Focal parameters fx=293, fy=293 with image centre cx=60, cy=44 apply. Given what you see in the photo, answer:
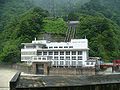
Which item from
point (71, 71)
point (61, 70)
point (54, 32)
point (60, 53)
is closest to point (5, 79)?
point (61, 70)

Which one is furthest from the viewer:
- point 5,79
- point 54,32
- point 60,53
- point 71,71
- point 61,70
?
point 54,32

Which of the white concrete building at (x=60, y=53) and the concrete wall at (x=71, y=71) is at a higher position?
the white concrete building at (x=60, y=53)

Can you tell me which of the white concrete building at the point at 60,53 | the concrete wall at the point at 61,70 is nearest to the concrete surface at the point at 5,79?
the concrete wall at the point at 61,70

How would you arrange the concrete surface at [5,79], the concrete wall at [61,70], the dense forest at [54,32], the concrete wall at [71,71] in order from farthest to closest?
1. the dense forest at [54,32]
2. the concrete wall at [61,70]
3. the concrete wall at [71,71]
4. the concrete surface at [5,79]

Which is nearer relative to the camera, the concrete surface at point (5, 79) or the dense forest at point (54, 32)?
the concrete surface at point (5, 79)

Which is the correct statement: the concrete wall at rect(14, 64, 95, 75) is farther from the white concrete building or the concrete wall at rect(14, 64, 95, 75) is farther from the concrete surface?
the concrete surface

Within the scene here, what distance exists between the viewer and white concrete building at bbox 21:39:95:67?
47875 mm

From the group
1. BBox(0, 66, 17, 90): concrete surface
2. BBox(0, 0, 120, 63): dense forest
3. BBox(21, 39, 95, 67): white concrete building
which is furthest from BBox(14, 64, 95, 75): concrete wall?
BBox(0, 0, 120, 63): dense forest

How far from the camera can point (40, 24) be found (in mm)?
65125

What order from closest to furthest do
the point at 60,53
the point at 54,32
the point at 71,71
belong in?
1. the point at 71,71
2. the point at 60,53
3. the point at 54,32

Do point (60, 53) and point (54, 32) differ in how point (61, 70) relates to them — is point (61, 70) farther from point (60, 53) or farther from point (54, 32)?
point (54, 32)

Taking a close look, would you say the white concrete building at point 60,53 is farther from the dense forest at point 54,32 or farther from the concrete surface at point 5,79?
the concrete surface at point 5,79

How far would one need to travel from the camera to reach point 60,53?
48906 millimetres

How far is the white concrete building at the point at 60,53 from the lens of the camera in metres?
47.9
